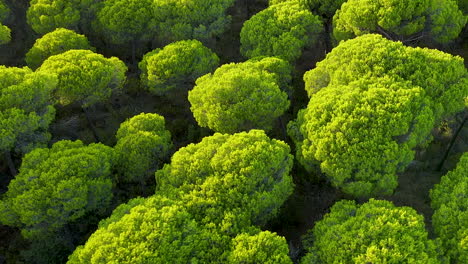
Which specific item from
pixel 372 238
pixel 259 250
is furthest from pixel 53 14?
pixel 372 238

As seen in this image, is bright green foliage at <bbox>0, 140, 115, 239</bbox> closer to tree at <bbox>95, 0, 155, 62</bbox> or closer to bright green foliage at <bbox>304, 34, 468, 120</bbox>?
tree at <bbox>95, 0, 155, 62</bbox>

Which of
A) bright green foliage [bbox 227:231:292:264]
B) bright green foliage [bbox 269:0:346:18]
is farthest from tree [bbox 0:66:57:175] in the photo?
bright green foliage [bbox 269:0:346:18]

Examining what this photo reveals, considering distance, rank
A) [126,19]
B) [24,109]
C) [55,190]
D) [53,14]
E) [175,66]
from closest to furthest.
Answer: [55,190], [24,109], [175,66], [126,19], [53,14]

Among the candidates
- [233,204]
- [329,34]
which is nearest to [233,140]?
[233,204]

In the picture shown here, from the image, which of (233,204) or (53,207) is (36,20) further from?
(233,204)

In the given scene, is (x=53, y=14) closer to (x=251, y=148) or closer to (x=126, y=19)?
(x=126, y=19)

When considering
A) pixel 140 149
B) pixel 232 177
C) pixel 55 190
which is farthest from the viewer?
pixel 140 149
